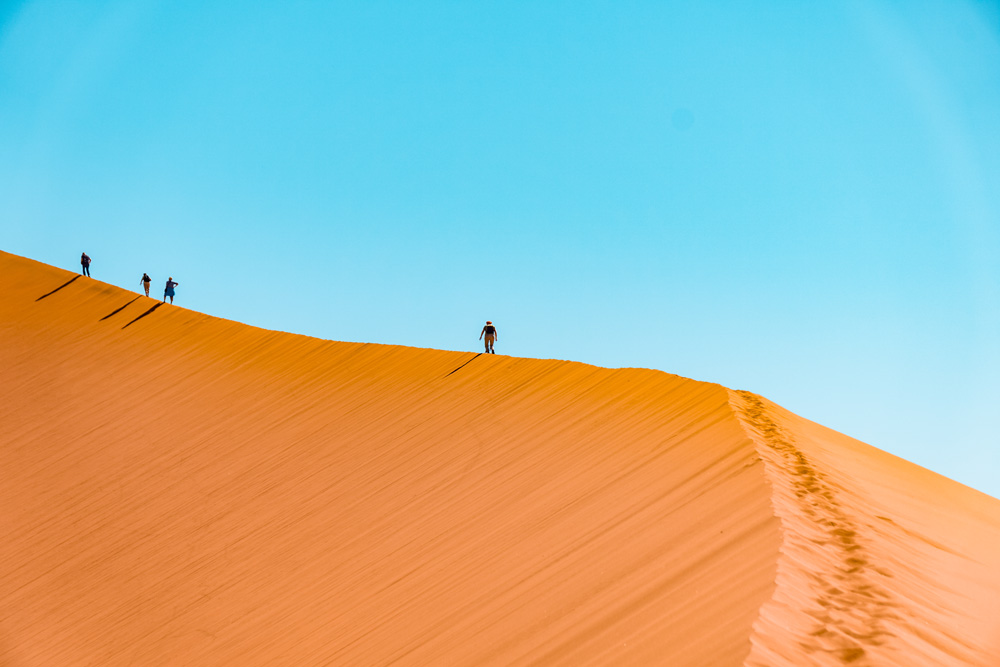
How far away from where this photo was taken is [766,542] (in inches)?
179

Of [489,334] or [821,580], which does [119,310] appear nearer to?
[489,334]

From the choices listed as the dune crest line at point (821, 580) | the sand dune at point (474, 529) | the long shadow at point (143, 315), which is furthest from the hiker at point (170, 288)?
the dune crest line at point (821, 580)

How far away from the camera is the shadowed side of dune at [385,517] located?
4609 millimetres

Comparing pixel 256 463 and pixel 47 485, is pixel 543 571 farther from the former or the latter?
pixel 47 485

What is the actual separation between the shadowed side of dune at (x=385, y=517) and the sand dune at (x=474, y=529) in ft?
0.10

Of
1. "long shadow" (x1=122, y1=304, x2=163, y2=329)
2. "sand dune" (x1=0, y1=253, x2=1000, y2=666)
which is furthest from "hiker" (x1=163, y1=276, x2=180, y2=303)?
"sand dune" (x1=0, y1=253, x2=1000, y2=666)

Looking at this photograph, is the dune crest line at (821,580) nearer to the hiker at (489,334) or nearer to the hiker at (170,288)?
the hiker at (489,334)

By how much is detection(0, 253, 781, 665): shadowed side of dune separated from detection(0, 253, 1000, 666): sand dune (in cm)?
3

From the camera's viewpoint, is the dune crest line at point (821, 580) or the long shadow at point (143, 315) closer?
the dune crest line at point (821, 580)

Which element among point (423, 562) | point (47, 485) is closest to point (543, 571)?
point (423, 562)

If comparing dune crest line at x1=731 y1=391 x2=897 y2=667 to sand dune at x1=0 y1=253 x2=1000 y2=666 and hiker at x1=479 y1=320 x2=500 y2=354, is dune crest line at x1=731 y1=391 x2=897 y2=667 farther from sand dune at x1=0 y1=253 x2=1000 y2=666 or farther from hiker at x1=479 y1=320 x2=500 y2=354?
Result: hiker at x1=479 y1=320 x2=500 y2=354

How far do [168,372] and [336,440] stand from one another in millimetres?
6435

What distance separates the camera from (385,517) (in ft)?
25.1

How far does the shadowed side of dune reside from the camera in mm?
4609
